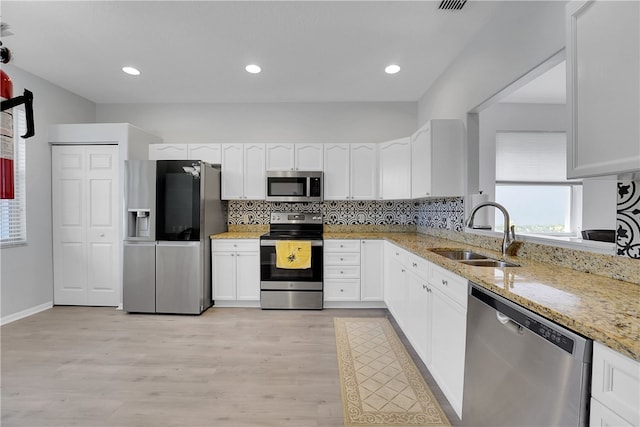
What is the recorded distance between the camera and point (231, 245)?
3549 mm

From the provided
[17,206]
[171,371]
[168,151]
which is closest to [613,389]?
[171,371]

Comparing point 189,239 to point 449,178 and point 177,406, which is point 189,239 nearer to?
point 177,406

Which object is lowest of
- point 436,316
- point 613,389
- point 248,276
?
point 248,276

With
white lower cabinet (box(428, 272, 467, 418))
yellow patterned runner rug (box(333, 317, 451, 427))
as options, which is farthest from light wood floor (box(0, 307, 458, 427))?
white lower cabinet (box(428, 272, 467, 418))

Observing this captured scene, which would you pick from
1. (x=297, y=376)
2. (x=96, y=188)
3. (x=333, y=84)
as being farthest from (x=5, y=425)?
(x=333, y=84)

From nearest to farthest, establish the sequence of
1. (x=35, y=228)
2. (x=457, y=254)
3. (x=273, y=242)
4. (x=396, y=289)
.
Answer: (x=457, y=254) < (x=396, y=289) < (x=35, y=228) < (x=273, y=242)

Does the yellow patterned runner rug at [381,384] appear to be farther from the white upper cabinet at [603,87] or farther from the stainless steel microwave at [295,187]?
the stainless steel microwave at [295,187]

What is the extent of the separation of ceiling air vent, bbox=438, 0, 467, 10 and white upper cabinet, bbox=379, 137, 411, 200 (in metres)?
1.40

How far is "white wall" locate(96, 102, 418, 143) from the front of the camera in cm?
410

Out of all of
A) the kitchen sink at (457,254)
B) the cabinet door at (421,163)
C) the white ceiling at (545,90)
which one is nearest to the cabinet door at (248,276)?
the cabinet door at (421,163)

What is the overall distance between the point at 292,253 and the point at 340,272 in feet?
2.10

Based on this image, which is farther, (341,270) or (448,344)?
(341,270)

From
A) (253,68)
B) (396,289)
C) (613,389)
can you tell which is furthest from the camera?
(253,68)

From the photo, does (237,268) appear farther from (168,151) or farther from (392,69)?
(392,69)
